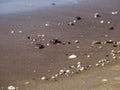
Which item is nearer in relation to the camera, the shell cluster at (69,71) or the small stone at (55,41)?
the shell cluster at (69,71)

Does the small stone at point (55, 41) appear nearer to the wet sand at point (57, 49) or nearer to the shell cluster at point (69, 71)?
the wet sand at point (57, 49)

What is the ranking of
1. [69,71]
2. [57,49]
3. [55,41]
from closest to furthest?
[69,71], [57,49], [55,41]

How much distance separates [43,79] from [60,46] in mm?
2301

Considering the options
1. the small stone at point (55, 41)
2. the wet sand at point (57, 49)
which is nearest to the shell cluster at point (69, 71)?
the wet sand at point (57, 49)

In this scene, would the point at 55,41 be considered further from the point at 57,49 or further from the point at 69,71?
the point at 69,71

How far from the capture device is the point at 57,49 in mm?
10375

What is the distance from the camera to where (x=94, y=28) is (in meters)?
12.4

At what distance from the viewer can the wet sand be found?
810 centimetres

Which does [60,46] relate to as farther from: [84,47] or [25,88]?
[25,88]

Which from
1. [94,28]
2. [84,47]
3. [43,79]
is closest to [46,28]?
[94,28]

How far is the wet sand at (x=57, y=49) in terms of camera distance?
810 centimetres

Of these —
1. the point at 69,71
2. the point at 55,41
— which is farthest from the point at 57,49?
the point at 69,71

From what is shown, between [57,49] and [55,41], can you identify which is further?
[55,41]

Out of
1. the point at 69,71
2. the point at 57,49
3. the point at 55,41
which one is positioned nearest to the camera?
the point at 69,71
